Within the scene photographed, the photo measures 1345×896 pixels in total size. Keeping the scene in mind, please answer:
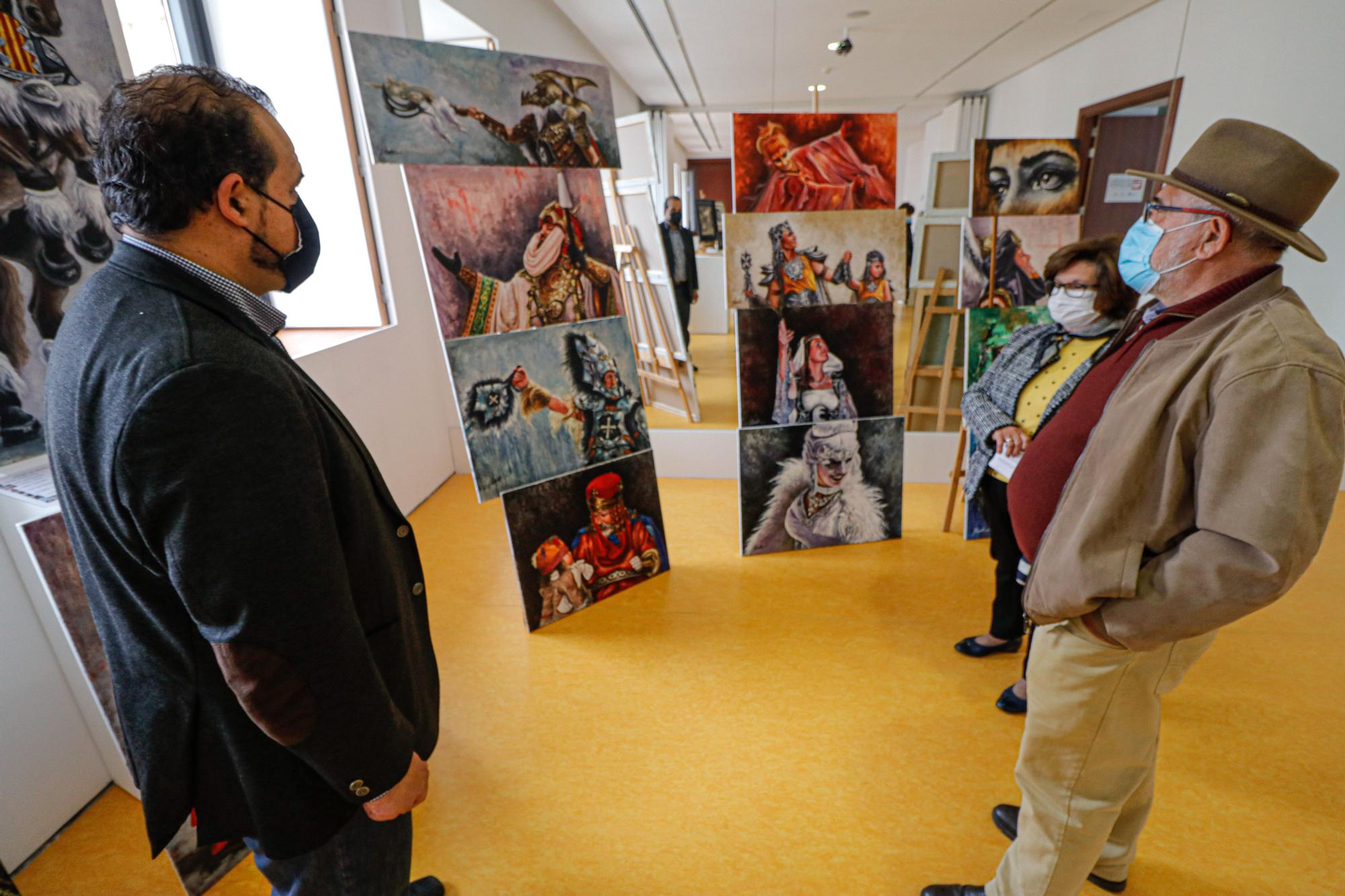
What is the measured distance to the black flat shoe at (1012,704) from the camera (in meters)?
2.10

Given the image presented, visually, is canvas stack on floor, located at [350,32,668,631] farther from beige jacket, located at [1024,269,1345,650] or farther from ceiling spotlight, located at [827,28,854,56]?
ceiling spotlight, located at [827,28,854,56]

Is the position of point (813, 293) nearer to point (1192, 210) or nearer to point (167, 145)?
point (1192, 210)

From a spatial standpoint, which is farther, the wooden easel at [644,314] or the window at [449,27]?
the wooden easel at [644,314]

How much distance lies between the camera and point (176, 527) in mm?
741

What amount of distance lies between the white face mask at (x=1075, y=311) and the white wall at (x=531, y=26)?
2353mm

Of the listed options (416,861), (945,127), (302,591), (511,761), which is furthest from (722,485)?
(945,127)

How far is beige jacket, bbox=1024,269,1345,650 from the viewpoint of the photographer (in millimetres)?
943

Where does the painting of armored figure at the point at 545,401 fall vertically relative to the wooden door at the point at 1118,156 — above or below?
below

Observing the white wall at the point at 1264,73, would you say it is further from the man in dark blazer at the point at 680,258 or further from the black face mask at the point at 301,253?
the black face mask at the point at 301,253

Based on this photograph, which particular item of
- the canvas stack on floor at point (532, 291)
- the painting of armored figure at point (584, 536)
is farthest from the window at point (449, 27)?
the painting of armored figure at point (584, 536)

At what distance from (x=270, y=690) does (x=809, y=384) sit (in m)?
2.51

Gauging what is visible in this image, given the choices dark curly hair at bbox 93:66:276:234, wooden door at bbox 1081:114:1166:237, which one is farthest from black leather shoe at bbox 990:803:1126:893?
wooden door at bbox 1081:114:1166:237

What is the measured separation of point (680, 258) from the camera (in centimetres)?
498

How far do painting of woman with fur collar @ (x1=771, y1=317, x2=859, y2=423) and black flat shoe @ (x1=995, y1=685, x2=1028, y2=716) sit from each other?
135cm
